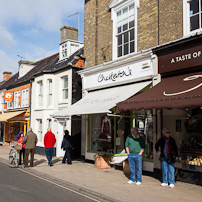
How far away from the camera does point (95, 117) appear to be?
13461 millimetres

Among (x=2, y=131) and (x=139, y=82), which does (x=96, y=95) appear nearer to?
(x=139, y=82)

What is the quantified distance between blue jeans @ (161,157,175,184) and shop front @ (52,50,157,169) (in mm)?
1929

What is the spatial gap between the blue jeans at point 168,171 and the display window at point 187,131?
0.84m

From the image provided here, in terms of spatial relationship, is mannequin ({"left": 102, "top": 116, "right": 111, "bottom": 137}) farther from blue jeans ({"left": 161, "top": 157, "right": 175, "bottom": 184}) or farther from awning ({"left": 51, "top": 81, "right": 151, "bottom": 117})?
blue jeans ({"left": 161, "top": 157, "right": 175, "bottom": 184})

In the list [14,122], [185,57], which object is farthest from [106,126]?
[14,122]

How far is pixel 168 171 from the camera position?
7.79 metres

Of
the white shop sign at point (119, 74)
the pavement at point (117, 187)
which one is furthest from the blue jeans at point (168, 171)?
the white shop sign at point (119, 74)

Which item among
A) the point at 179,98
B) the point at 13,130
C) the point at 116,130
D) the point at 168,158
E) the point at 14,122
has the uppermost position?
the point at 179,98

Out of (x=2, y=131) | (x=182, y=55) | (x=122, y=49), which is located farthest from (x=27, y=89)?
(x=182, y=55)

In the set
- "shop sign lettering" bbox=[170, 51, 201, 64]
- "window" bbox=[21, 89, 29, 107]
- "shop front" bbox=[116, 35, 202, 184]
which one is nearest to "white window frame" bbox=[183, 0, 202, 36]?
"shop front" bbox=[116, 35, 202, 184]

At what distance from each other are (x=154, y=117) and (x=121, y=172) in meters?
2.68

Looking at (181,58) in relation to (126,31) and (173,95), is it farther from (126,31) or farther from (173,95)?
(126,31)

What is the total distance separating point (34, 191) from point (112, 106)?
381 cm

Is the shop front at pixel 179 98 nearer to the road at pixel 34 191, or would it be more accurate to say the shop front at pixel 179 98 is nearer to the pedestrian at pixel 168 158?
the pedestrian at pixel 168 158
